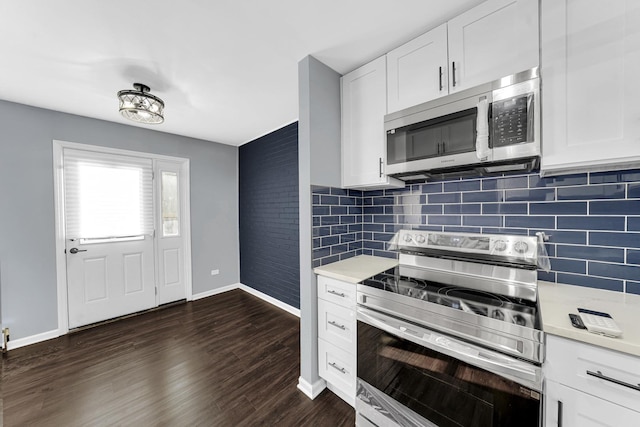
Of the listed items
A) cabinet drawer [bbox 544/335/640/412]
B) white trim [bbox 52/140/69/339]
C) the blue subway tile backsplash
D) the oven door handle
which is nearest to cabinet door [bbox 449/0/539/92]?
the blue subway tile backsplash

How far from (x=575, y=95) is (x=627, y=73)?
0.50ft

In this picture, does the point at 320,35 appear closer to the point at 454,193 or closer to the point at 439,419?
the point at 454,193

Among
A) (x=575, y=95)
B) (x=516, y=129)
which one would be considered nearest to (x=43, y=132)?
(x=516, y=129)

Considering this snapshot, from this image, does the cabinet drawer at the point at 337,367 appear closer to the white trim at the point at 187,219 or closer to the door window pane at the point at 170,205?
the white trim at the point at 187,219

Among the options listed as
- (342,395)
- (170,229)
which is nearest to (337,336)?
(342,395)

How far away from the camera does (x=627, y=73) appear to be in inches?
38.4

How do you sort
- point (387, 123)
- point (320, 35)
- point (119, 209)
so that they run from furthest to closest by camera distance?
point (119, 209), point (387, 123), point (320, 35)

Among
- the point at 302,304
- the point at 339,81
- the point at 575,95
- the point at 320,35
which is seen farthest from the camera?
the point at 339,81

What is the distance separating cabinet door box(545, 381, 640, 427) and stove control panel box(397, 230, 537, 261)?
→ 70 cm

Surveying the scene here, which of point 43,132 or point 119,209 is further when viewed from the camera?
point 119,209

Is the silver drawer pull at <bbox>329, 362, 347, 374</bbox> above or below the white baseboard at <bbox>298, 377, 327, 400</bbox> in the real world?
above

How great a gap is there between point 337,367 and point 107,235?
3364 millimetres

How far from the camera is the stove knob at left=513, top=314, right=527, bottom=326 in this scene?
968 mm

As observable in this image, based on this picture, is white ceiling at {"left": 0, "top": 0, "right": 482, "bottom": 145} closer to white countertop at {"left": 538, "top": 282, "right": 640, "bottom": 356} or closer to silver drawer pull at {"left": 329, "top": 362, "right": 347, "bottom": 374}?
white countertop at {"left": 538, "top": 282, "right": 640, "bottom": 356}
